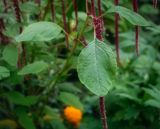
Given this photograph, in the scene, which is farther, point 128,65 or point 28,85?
point 128,65

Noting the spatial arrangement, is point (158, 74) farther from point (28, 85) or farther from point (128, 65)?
point (28, 85)

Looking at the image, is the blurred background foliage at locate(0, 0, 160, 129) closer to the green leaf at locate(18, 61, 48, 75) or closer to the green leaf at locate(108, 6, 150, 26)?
Answer: the green leaf at locate(18, 61, 48, 75)

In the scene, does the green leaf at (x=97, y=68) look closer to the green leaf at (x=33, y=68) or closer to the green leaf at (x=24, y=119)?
the green leaf at (x=33, y=68)

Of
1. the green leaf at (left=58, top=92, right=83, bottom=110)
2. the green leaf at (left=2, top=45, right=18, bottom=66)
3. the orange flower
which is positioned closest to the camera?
the green leaf at (left=2, top=45, right=18, bottom=66)

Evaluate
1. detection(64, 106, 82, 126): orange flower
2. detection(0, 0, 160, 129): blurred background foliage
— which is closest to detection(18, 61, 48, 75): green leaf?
detection(0, 0, 160, 129): blurred background foliage

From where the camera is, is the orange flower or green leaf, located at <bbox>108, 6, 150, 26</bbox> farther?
the orange flower

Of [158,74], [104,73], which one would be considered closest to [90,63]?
[104,73]
